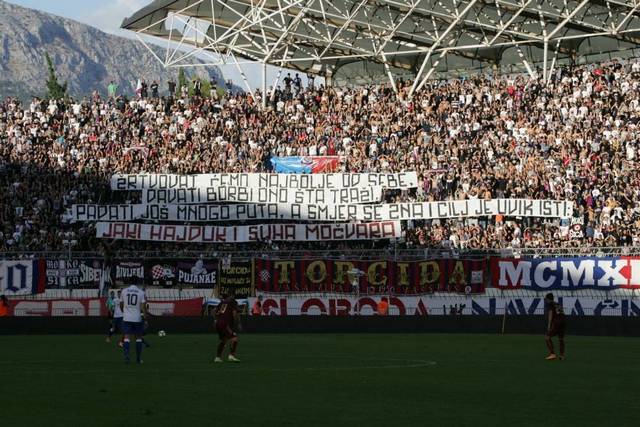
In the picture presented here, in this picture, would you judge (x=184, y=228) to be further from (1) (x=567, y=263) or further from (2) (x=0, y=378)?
(2) (x=0, y=378)

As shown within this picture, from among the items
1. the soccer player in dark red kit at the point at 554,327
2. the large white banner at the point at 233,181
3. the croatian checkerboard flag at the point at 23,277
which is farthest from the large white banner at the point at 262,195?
the soccer player in dark red kit at the point at 554,327

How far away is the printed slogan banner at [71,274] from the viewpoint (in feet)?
179

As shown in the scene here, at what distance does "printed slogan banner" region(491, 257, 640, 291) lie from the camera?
50.8m

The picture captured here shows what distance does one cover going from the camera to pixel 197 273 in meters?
55.3

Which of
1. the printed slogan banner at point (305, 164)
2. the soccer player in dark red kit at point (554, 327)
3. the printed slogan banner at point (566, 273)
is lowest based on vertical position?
the soccer player in dark red kit at point (554, 327)

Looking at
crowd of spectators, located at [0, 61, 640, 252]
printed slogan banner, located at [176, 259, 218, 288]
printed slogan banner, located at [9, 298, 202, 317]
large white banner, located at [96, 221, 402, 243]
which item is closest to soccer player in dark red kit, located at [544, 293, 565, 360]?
crowd of spectators, located at [0, 61, 640, 252]

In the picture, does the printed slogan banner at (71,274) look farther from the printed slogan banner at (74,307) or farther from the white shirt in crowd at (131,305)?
the white shirt in crowd at (131,305)

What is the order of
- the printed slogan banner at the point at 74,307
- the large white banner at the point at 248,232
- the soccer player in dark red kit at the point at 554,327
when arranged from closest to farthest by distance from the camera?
the soccer player in dark red kit at the point at 554,327, the printed slogan banner at the point at 74,307, the large white banner at the point at 248,232

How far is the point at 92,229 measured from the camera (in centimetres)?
5884

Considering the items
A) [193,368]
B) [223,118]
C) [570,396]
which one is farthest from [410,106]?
[570,396]

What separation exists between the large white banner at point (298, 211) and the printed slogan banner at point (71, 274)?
459 cm

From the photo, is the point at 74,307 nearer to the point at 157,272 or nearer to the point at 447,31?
the point at 157,272

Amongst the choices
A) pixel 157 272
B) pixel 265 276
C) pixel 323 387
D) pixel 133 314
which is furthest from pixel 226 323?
pixel 157 272

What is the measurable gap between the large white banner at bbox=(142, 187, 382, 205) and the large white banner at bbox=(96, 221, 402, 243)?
4.81ft
